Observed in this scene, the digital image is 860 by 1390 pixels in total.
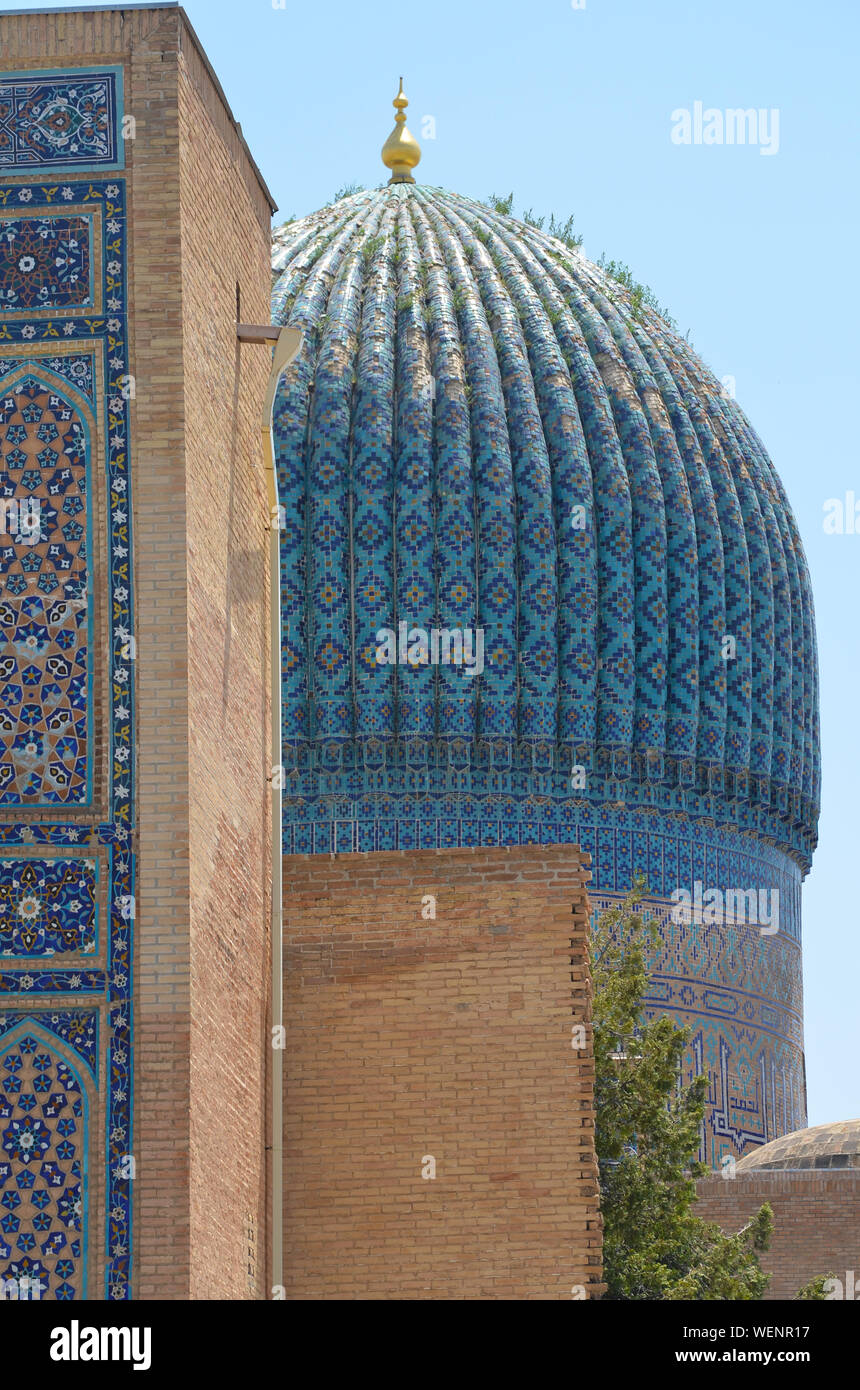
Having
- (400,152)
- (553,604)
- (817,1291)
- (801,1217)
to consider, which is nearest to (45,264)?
(817,1291)

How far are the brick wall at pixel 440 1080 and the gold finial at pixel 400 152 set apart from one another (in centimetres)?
999

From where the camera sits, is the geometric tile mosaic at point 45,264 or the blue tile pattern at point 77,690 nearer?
the blue tile pattern at point 77,690

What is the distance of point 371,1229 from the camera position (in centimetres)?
830

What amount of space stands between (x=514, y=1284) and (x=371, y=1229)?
0.45 metres

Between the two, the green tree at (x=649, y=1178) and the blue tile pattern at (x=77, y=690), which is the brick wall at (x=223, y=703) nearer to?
the blue tile pattern at (x=77, y=690)

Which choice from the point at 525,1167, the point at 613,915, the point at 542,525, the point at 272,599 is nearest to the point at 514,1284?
the point at 525,1167

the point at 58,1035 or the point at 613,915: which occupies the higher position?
the point at 613,915

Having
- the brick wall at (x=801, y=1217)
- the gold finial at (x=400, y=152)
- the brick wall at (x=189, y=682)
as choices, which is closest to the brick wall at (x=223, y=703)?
the brick wall at (x=189, y=682)

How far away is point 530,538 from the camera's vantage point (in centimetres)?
1490

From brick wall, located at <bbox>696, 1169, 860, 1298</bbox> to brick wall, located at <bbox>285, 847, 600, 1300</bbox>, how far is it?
19.5ft

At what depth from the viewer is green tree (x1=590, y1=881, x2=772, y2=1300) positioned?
11.2 meters

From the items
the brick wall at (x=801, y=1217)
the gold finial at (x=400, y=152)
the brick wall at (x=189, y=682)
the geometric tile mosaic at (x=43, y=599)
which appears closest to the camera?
the brick wall at (x=189, y=682)

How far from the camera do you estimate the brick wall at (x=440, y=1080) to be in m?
8.27
